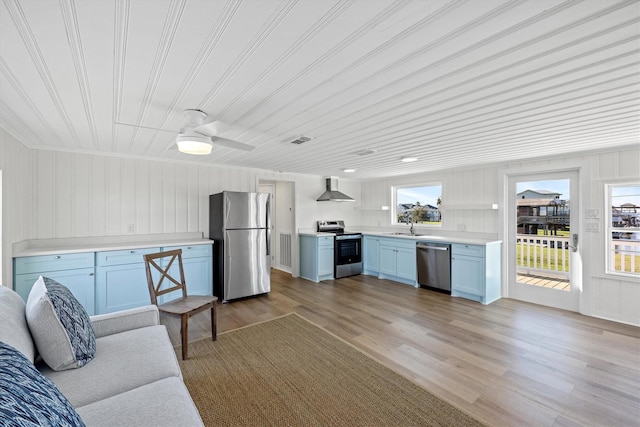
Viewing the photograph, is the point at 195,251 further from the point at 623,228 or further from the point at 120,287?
the point at 623,228

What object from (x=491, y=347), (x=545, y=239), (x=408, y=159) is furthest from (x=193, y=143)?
(x=545, y=239)

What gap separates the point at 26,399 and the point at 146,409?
21.7 inches

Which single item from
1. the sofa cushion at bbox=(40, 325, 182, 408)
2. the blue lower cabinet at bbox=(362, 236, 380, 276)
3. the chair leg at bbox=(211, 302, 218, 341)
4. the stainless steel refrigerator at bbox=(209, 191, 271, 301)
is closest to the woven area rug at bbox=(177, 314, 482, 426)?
the chair leg at bbox=(211, 302, 218, 341)

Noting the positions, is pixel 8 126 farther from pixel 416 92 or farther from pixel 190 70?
pixel 416 92

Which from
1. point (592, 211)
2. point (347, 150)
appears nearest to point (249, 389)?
point (347, 150)

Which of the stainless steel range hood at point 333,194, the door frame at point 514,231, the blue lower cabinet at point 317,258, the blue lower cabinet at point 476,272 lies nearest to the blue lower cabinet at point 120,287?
the blue lower cabinet at point 317,258

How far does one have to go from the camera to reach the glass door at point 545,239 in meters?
3.88

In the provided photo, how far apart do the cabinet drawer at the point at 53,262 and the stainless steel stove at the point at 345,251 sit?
3982 millimetres

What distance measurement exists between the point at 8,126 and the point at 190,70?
2.48 metres

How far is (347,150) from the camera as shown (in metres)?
3.67

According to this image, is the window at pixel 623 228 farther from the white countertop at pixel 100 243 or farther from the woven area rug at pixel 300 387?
the white countertop at pixel 100 243

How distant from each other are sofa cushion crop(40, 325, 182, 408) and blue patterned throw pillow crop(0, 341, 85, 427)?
1.65 ft

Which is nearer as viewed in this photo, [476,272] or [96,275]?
[96,275]

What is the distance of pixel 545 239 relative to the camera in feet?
13.7
